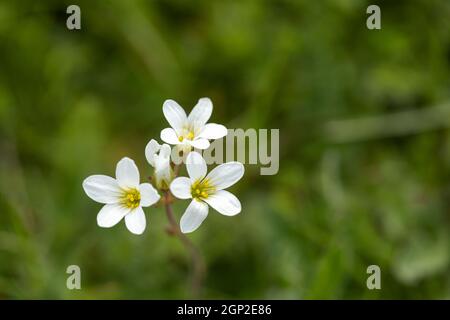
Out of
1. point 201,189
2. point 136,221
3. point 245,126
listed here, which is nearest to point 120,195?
point 136,221

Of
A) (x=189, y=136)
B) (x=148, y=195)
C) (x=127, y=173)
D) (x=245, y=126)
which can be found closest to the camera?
(x=148, y=195)

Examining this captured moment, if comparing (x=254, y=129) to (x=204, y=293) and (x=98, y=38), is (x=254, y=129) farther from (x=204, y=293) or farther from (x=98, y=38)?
(x=98, y=38)

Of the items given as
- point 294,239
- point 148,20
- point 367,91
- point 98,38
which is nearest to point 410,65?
point 367,91

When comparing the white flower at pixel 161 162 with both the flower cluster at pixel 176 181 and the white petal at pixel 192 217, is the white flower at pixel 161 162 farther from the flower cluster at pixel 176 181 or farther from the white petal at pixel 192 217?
the white petal at pixel 192 217

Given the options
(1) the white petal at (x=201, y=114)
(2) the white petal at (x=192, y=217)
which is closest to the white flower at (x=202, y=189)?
(2) the white petal at (x=192, y=217)

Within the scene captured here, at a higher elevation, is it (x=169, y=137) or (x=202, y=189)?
(x=169, y=137)

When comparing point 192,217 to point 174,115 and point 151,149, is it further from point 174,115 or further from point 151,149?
point 174,115
